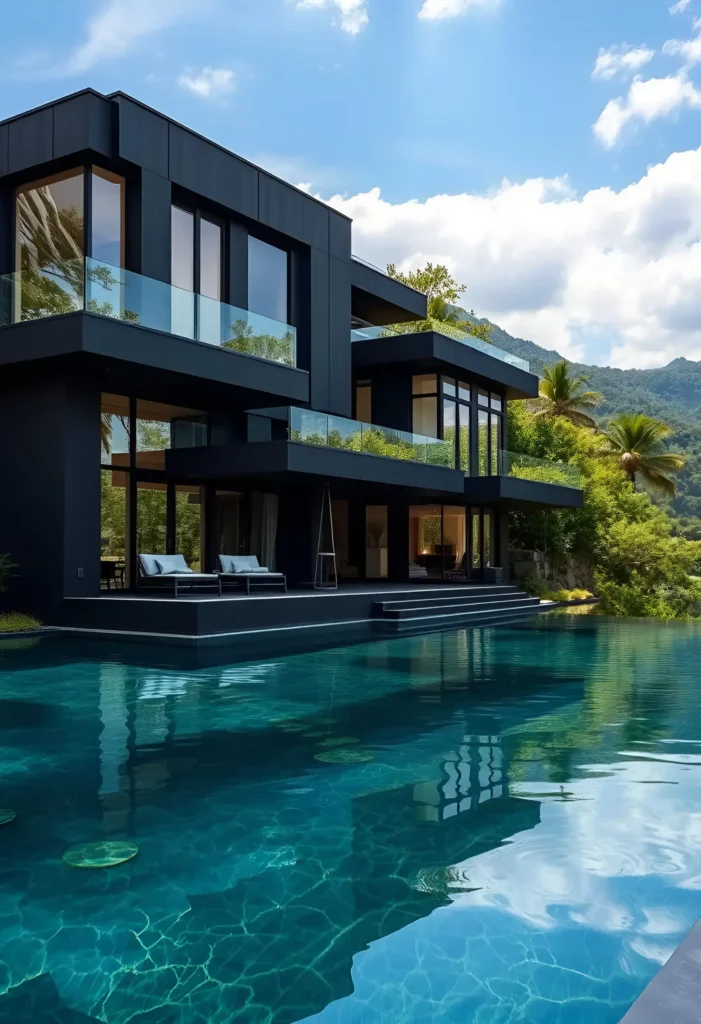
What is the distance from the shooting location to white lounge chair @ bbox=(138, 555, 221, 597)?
14852 mm

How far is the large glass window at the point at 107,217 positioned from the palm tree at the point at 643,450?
26.4 m

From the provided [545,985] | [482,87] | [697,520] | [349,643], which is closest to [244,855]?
[545,985]

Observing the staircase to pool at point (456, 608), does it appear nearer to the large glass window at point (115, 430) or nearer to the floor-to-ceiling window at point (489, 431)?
the floor-to-ceiling window at point (489, 431)

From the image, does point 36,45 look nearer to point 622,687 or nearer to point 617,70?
point 617,70

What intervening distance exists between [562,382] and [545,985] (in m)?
38.7

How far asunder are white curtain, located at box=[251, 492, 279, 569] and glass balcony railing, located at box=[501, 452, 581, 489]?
23.4 feet

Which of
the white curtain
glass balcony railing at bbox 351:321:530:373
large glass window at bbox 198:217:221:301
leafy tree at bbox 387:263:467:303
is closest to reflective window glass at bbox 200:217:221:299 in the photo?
large glass window at bbox 198:217:221:301

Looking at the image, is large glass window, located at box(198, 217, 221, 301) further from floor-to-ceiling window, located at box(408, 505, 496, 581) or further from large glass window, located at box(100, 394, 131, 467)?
floor-to-ceiling window, located at box(408, 505, 496, 581)

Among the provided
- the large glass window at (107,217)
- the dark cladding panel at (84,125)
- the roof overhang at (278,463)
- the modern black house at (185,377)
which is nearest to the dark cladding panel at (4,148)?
the modern black house at (185,377)

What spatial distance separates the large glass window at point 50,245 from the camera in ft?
45.3

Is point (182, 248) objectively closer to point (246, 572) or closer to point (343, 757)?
point (246, 572)

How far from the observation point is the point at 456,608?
18.7 metres

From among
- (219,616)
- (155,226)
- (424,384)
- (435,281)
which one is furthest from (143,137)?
(435,281)

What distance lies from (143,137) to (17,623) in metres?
8.52
